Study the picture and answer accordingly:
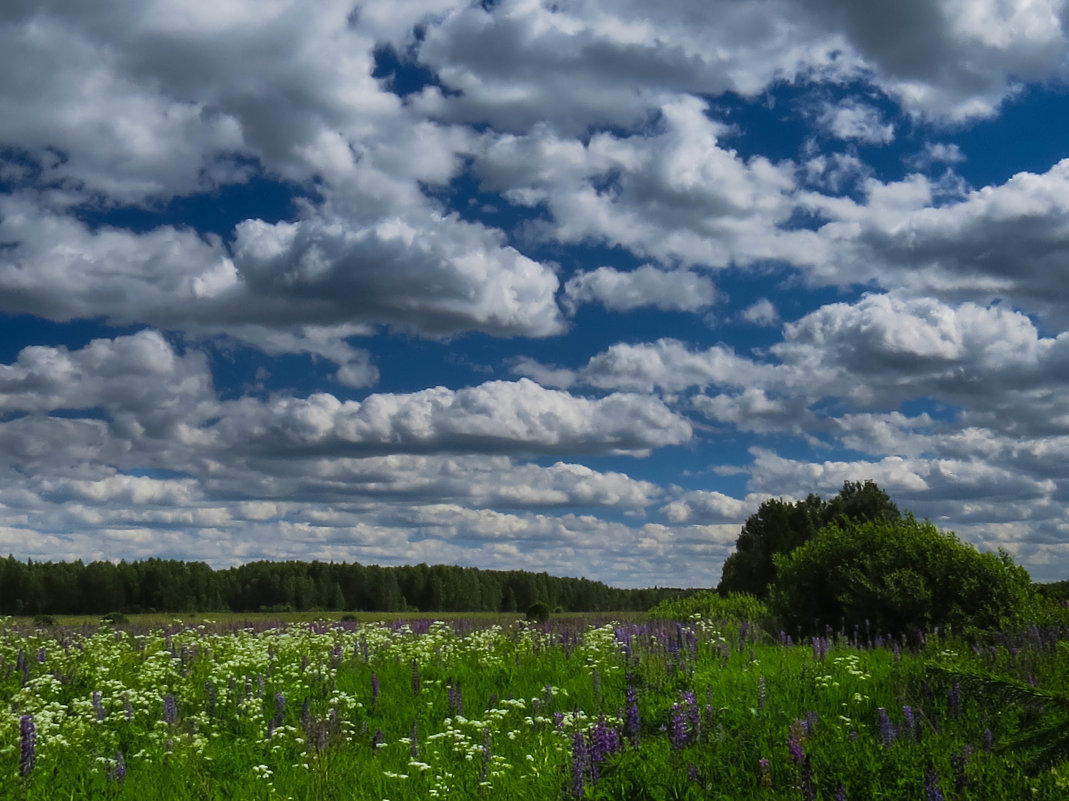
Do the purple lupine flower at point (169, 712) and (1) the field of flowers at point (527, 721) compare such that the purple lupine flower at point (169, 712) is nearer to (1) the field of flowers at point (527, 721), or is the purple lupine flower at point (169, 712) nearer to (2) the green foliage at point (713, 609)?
(1) the field of flowers at point (527, 721)

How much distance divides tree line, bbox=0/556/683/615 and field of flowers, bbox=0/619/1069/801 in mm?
63559

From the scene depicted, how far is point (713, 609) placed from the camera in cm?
1862

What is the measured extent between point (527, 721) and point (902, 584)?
9630 millimetres

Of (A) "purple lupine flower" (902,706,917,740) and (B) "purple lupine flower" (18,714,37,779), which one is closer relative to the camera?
(B) "purple lupine flower" (18,714,37,779)

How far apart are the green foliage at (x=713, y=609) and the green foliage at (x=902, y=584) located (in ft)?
5.69

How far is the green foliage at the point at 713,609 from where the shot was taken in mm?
18656

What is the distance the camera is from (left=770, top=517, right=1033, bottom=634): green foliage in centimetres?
1517

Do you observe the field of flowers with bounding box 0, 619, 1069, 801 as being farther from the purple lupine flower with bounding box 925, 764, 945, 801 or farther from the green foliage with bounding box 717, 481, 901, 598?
the green foliage with bounding box 717, 481, 901, 598

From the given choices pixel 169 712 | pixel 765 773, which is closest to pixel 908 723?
pixel 765 773

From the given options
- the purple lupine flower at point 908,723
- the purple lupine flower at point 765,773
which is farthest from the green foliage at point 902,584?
the purple lupine flower at point 765,773

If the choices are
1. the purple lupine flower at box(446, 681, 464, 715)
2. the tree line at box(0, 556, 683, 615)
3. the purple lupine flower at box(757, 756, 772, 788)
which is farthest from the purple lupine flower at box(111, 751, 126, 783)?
the tree line at box(0, 556, 683, 615)

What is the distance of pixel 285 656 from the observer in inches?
544

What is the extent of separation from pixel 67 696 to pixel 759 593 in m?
22.8

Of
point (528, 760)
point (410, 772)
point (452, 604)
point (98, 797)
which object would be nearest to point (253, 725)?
point (98, 797)
